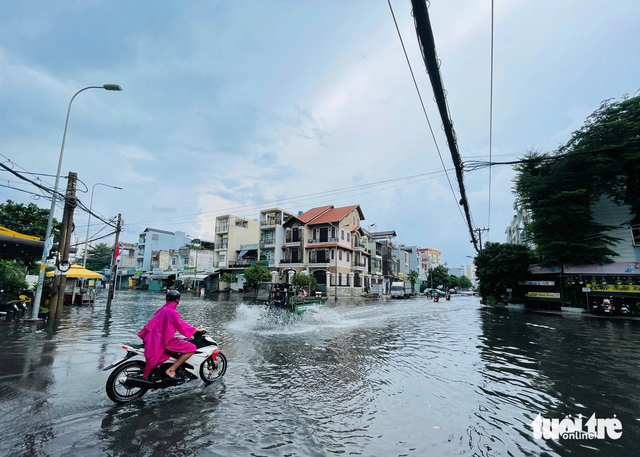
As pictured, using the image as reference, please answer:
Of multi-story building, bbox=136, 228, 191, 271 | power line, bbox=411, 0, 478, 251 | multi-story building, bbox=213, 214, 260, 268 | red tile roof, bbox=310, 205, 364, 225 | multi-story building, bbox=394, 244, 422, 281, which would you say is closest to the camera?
power line, bbox=411, 0, 478, 251

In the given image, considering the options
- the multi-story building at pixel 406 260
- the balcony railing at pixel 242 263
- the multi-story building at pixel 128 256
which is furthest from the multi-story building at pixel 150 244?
the multi-story building at pixel 406 260

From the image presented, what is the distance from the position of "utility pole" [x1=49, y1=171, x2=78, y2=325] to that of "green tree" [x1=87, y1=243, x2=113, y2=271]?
2499 inches

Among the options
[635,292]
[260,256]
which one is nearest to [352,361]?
[635,292]

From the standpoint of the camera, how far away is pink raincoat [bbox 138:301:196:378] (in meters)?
5.06

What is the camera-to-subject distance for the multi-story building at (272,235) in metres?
49.6

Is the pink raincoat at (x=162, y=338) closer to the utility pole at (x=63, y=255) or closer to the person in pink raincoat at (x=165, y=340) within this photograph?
the person in pink raincoat at (x=165, y=340)

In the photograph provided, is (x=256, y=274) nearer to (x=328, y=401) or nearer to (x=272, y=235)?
(x=272, y=235)

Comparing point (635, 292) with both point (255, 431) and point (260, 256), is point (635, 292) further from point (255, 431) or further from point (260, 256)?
point (260, 256)

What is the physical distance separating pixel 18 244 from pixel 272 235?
37045 mm

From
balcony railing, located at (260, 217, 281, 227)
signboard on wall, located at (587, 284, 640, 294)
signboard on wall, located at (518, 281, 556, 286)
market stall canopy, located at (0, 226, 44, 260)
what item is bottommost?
signboard on wall, located at (587, 284, 640, 294)

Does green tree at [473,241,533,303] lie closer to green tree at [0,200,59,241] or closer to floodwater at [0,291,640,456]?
floodwater at [0,291,640,456]

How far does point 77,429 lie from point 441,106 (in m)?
9.02

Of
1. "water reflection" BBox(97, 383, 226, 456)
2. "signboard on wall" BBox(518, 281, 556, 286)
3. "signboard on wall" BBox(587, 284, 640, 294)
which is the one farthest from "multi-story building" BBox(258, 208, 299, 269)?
"water reflection" BBox(97, 383, 226, 456)

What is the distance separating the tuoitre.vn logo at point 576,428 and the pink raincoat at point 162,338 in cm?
533
